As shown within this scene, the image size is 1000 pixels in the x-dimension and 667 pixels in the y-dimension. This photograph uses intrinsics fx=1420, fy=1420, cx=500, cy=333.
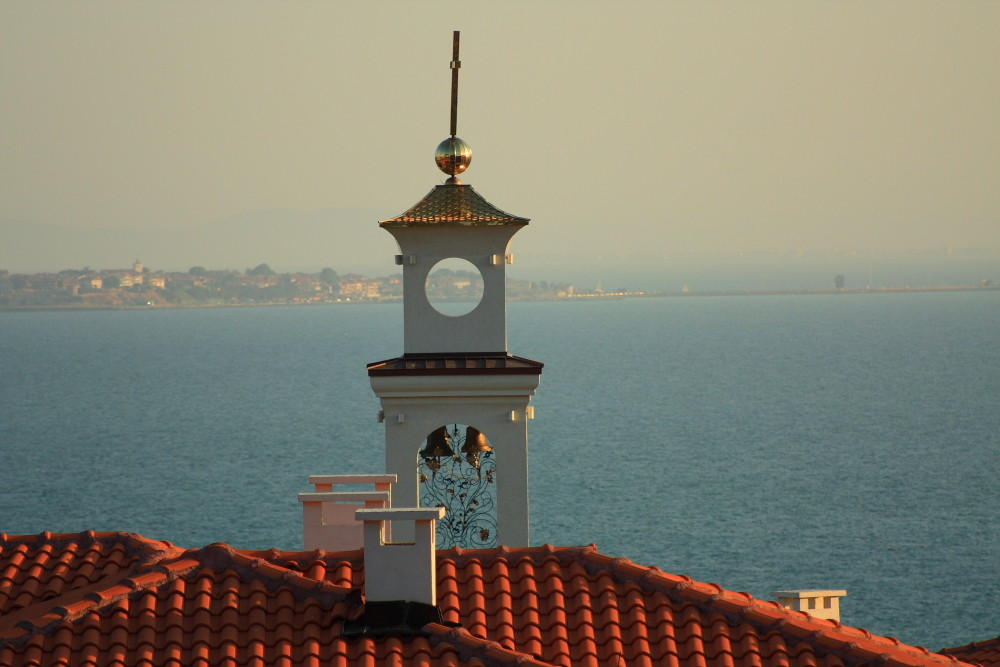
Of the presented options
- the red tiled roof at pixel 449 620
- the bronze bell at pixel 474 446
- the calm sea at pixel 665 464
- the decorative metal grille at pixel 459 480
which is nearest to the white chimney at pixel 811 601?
the decorative metal grille at pixel 459 480

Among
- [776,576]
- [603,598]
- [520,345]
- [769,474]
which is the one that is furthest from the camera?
[520,345]

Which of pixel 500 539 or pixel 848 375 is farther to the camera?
pixel 848 375

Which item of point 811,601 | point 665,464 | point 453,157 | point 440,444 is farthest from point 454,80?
point 665,464

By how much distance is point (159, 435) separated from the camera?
100m

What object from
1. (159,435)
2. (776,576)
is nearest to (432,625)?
(776,576)

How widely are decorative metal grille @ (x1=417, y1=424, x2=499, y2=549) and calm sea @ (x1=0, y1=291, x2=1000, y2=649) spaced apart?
3214 centimetres

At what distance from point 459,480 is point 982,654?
532 centimetres

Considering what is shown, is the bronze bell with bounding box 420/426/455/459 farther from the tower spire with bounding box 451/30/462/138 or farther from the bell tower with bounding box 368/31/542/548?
the tower spire with bounding box 451/30/462/138

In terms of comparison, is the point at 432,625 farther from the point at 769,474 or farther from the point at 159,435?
the point at 159,435

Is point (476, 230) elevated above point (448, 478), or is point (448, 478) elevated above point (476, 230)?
point (476, 230)

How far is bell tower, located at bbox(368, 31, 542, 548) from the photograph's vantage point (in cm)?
1254

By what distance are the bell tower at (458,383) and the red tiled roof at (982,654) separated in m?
4.47

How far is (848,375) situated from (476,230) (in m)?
139

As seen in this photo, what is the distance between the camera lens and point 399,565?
31.7 feet
